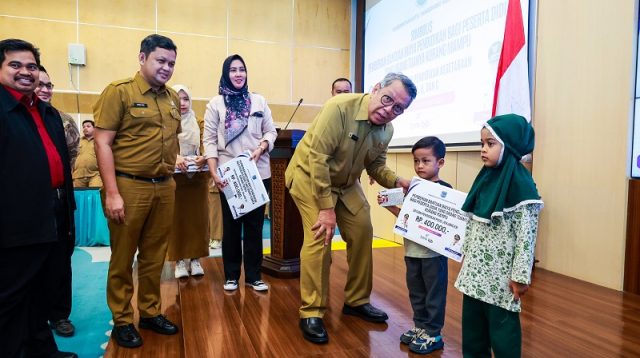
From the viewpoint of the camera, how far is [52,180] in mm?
1577

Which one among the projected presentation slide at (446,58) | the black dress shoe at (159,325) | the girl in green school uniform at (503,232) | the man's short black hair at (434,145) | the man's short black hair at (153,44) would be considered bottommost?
the black dress shoe at (159,325)

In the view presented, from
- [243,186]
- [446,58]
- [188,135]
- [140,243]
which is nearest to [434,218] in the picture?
[243,186]

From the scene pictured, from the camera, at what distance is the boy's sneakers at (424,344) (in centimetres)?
164

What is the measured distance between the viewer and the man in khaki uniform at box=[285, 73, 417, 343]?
69.1 inches

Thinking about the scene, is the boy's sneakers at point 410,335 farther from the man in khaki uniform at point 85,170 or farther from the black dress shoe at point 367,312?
the man in khaki uniform at point 85,170

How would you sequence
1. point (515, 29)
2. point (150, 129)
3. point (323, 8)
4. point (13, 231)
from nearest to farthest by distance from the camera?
point (13, 231) → point (150, 129) → point (515, 29) → point (323, 8)

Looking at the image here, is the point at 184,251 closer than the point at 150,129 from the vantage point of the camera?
No

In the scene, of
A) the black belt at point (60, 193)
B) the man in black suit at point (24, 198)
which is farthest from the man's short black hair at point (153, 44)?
the black belt at point (60, 193)

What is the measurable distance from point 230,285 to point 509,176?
1.69 m

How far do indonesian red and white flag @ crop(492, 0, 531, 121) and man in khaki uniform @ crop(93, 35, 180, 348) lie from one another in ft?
7.69

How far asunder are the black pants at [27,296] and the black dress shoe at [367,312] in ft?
4.20

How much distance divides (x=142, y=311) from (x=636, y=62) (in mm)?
3053

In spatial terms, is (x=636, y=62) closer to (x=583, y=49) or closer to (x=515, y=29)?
(x=583, y=49)

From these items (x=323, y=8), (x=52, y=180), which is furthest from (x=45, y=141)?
(x=323, y=8)
